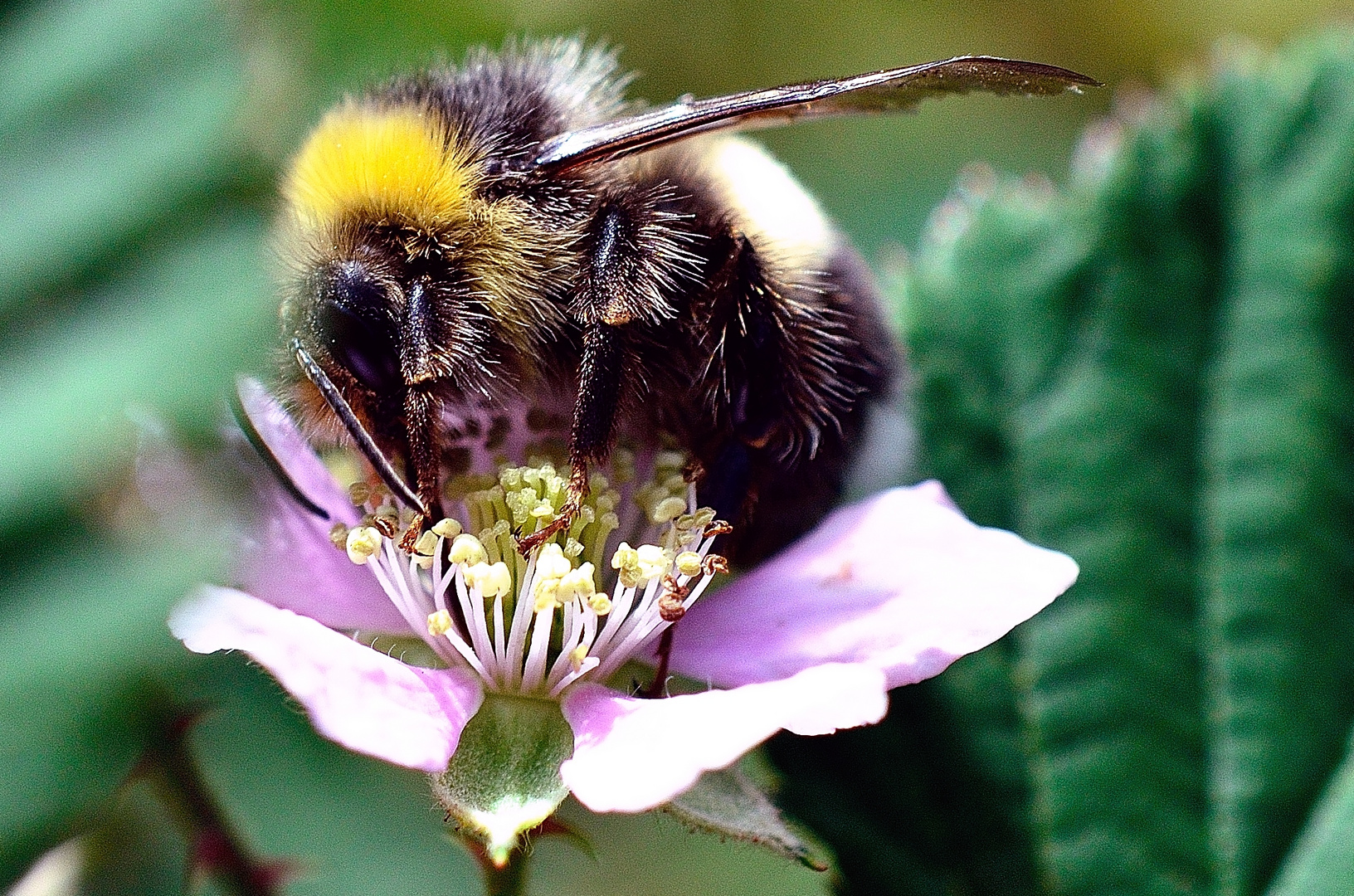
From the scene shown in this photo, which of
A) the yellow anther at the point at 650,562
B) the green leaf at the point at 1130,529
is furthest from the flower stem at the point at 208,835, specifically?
the green leaf at the point at 1130,529

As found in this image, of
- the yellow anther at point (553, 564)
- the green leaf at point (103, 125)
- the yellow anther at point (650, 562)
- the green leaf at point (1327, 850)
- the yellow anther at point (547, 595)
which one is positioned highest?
the green leaf at point (103, 125)

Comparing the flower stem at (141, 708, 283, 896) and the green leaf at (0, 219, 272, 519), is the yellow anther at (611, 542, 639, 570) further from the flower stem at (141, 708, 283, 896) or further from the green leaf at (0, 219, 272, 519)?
the green leaf at (0, 219, 272, 519)

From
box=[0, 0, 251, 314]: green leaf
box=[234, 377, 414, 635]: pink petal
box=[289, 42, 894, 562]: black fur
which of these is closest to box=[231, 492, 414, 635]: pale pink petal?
box=[234, 377, 414, 635]: pink petal

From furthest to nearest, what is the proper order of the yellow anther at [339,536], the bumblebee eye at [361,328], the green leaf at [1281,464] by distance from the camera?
the green leaf at [1281,464] → the yellow anther at [339,536] → the bumblebee eye at [361,328]

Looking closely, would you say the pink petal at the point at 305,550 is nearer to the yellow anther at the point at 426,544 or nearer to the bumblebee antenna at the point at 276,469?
the bumblebee antenna at the point at 276,469

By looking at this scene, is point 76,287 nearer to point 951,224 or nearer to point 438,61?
point 438,61

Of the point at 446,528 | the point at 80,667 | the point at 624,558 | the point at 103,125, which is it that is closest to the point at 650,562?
the point at 624,558
